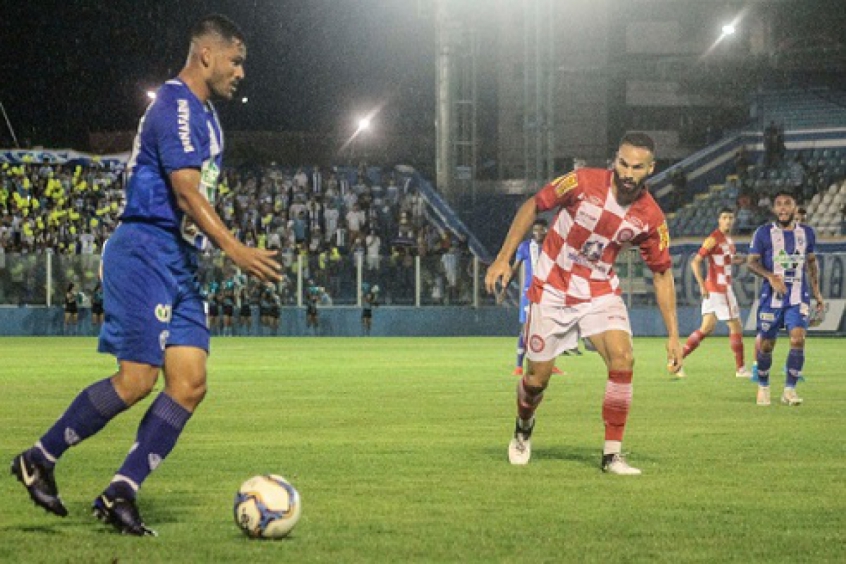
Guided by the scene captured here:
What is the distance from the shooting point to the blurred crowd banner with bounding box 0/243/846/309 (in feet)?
132

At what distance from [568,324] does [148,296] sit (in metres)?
4.16

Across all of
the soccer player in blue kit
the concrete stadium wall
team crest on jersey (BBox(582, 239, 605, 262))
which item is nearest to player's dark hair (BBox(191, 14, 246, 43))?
the soccer player in blue kit

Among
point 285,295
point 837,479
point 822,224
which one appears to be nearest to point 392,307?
point 285,295

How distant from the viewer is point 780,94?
181 feet

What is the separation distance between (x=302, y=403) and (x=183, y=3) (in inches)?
1707

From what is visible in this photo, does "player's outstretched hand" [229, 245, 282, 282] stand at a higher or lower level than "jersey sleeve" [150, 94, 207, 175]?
lower

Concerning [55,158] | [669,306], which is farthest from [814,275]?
[55,158]

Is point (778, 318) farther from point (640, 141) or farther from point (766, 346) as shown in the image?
point (640, 141)

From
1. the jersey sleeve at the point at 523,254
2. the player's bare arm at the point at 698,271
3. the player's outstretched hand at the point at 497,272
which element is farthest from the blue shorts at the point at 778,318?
the player's outstretched hand at the point at 497,272

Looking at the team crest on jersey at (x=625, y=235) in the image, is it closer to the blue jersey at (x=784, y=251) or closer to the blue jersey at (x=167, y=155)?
the blue jersey at (x=167, y=155)

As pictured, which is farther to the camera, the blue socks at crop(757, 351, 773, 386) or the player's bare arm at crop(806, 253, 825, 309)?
the player's bare arm at crop(806, 253, 825, 309)

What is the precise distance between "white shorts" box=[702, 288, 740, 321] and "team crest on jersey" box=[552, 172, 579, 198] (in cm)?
1348

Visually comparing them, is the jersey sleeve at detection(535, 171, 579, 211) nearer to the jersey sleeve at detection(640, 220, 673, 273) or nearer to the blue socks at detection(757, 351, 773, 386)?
the jersey sleeve at detection(640, 220, 673, 273)

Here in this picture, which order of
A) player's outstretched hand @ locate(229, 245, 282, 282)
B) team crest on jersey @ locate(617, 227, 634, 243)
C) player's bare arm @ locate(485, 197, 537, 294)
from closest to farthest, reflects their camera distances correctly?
1. player's outstretched hand @ locate(229, 245, 282, 282)
2. player's bare arm @ locate(485, 197, 537, 294)
3. team crest on jersey @ locate(617, 227, 634, 243)
